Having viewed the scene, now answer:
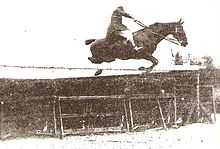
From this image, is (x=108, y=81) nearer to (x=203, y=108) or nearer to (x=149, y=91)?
(x=149, y=91)

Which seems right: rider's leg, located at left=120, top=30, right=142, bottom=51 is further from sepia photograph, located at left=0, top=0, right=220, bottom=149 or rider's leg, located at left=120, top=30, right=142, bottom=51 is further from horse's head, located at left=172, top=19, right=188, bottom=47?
horse's head, located at left=172, top=19, right=188, bottom=47

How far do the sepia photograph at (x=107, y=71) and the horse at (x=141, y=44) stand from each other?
2 centimetres

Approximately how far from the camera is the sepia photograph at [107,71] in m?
13.0

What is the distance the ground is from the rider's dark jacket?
2.19 meters

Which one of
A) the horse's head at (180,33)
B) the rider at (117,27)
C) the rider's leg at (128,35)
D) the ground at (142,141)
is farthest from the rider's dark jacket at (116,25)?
the ground at (142,141)

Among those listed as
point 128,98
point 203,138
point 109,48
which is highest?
point 109,48

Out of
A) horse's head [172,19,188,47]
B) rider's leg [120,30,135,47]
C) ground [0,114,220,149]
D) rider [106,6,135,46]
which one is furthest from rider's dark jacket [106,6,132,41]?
ground [0,114,220,149]

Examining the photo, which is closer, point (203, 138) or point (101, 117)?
point (203, 138)

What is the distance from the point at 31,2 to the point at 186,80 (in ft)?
13.2

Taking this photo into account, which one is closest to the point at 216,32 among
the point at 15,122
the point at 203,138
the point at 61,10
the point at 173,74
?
the point at 173,74

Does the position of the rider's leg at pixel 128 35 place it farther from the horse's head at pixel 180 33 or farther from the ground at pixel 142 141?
the ground at pixel 142 141

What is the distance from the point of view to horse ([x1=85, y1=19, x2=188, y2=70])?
1341 cm

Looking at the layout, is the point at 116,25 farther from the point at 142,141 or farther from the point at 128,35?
the point at 142,141

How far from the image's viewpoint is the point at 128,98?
1363 centimetres
